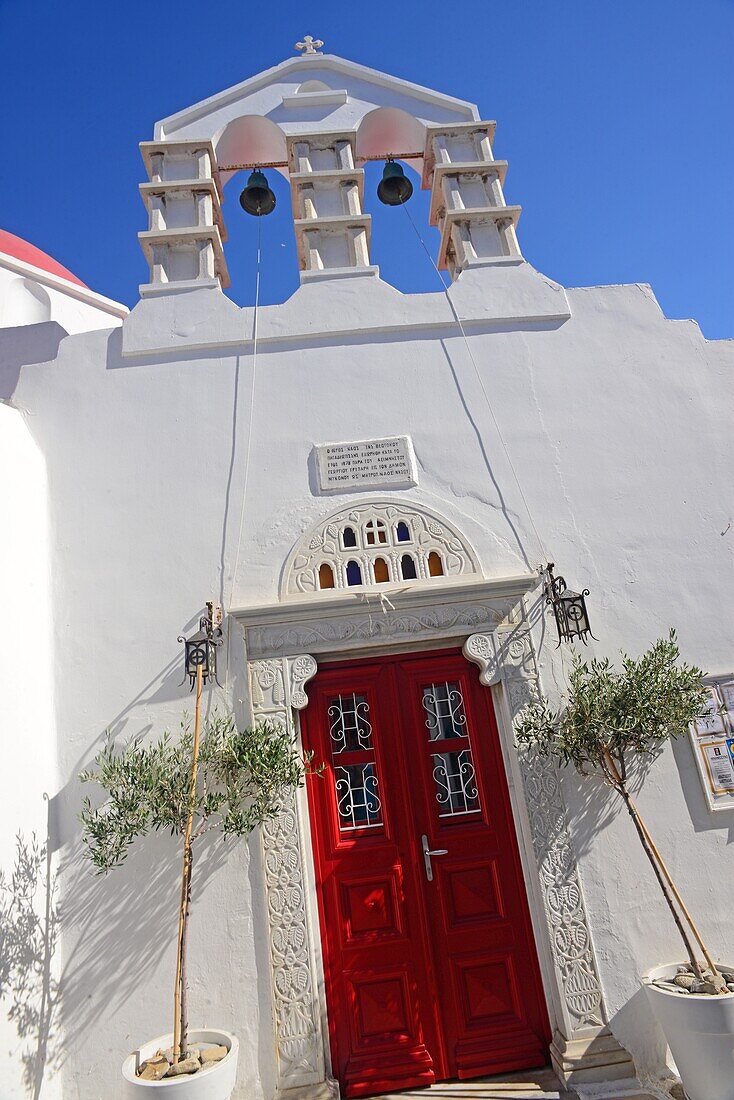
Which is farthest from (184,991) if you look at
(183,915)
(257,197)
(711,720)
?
(257,197)

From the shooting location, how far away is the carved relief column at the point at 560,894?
12.2ft

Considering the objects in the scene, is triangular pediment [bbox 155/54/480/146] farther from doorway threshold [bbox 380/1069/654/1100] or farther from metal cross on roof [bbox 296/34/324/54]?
doorway threshold [bbox 380/1069/654/1100]

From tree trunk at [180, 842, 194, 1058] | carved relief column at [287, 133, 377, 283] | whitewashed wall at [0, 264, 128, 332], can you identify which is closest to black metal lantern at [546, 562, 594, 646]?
tree trunk at [180, 842, 194, 1058]

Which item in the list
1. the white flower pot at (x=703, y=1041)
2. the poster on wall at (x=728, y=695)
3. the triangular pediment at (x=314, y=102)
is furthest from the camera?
the triangular pediment at (x=314, y=102)

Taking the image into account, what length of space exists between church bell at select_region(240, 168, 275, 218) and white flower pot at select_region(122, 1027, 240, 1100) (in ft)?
18.0

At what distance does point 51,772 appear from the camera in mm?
4059

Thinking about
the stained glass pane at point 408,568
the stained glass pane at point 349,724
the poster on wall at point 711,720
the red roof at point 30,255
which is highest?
the red roof at point 30,255

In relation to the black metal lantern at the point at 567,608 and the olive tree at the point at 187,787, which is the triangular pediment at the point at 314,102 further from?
the olive tree at the point at 187,787

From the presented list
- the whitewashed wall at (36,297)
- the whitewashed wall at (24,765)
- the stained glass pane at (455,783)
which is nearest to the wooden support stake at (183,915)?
the whitewashed wall at (24,765)

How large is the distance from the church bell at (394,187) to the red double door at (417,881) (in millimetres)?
3725

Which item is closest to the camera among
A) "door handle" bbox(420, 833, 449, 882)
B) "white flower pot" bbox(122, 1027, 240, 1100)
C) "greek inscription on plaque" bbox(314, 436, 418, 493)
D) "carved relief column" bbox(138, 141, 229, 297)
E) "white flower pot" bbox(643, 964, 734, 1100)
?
"white flower pot" bbox(122, 1027, 240, 1100)

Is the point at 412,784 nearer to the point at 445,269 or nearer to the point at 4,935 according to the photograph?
the point at 4,935

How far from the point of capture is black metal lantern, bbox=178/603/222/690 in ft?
13.6

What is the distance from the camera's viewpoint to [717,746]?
4270 mm
